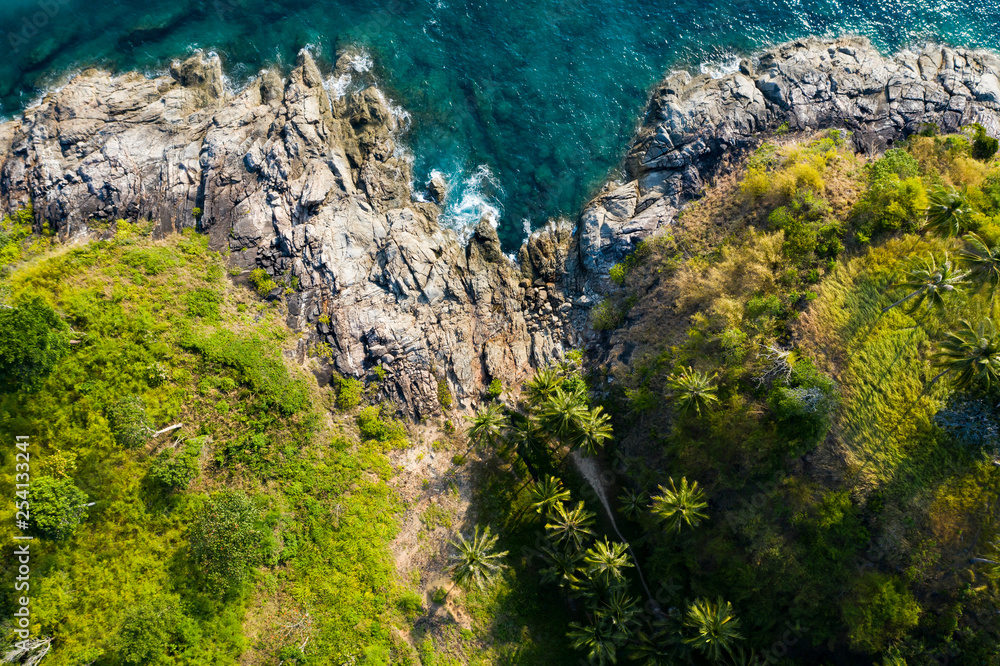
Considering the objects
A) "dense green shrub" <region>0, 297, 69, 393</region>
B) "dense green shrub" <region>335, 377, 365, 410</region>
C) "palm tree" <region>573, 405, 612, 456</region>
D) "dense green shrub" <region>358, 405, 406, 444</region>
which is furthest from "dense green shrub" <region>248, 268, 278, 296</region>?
"palm tree" <region>573, 405, 612, 456</region>

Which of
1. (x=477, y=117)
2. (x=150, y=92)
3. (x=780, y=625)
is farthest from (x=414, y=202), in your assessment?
(x=780, y=625)

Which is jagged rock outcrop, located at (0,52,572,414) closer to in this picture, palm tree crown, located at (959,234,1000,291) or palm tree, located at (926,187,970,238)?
palm tree, located at (926,187,970,238)

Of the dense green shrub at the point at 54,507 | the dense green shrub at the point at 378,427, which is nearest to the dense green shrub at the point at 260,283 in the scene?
the dense green shrub at the point at 378,427

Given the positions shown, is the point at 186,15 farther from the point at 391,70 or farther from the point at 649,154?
the point at 649,154

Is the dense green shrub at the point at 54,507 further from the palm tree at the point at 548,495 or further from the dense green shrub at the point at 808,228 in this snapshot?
the dense green shrub at the point at 808,228

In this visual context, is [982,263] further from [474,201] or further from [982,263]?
[474,201]

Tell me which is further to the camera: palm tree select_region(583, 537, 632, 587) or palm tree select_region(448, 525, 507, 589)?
palm tree select_region(448, 525, 507, 589)

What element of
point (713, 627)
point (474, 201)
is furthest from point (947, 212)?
point (474, 201)
